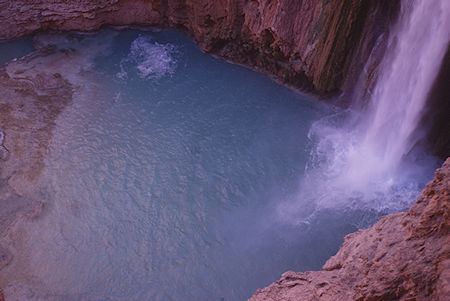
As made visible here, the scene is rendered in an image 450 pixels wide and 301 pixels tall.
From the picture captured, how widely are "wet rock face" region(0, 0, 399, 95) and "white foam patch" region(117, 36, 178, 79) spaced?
1.03 m

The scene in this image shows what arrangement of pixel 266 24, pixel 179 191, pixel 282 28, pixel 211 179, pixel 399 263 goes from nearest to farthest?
1. pixel 399 263
2. pixel 179 191
3. pixel 211 179
4. pixel 282 28
5. pixel 266 24

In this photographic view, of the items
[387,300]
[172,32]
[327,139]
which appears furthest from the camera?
[172,32]

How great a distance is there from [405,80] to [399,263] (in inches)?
234

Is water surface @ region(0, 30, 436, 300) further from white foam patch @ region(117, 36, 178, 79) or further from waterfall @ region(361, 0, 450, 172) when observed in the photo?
waterfall @ region(361, 0, 450, 172)

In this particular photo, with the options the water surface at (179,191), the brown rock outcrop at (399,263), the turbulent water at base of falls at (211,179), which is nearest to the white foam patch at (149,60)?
the water surface at (179,191)

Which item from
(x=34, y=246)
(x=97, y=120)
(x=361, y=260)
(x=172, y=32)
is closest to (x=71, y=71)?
(x=97, y=120)

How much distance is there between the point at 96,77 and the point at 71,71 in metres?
0.82

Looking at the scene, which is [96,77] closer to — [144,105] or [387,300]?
[144,105]

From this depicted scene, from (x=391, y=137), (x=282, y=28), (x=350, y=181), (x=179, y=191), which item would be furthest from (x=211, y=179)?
(x=282, y=28)

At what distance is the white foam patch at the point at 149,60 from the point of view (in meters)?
10.3

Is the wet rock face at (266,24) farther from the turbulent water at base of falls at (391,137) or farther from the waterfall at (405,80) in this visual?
the turbulent water at base of falls at (391,137)

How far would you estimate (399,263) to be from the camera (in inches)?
109

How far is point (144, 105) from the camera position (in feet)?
30.7

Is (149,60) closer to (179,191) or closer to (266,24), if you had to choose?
(266,24)
